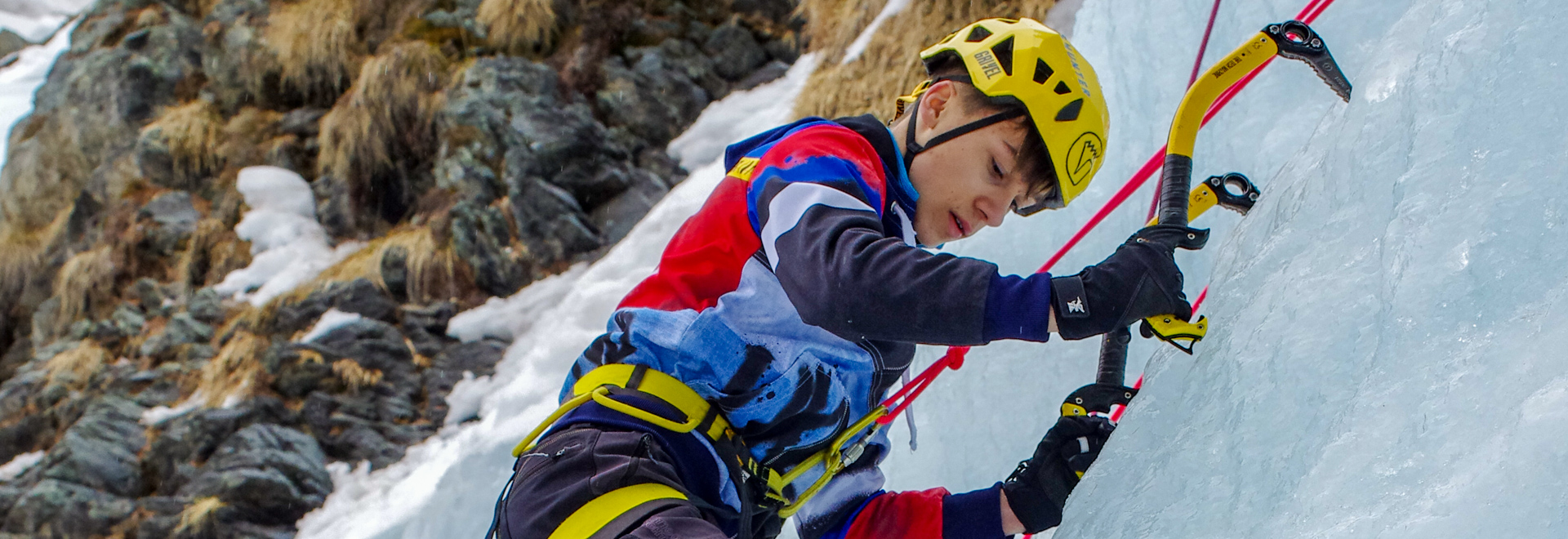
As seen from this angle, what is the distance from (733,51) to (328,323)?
117 inches

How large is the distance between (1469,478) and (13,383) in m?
8.17

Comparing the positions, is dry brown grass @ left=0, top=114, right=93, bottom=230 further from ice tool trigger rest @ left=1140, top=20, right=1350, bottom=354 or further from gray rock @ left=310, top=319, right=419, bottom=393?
ice tool trigger rest @ left=1140, top=20, right=1350, bottom=354

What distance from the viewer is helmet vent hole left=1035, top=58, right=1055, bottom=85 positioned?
54.1 inches

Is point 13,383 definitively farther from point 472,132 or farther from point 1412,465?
point 1412,465

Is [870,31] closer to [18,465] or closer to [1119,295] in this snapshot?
[1119,295]

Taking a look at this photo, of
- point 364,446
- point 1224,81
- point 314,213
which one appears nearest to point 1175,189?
point 1224,81

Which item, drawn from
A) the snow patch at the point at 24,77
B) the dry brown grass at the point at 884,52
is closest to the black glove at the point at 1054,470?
the dry brown grass at the point at 884,52

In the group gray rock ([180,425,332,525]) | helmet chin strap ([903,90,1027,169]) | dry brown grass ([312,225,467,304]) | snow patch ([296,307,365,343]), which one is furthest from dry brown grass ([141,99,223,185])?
helmet chin strap ([903,90,1027,169])

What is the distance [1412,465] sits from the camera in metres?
0.74

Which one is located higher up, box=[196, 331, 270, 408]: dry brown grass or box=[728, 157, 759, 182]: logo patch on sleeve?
box=[728, 157, 759, 182]: logo patch on sleeve

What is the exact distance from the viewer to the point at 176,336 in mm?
6422

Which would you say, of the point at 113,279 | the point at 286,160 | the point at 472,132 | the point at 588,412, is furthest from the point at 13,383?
the point at 588,412

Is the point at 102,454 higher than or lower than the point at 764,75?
higher

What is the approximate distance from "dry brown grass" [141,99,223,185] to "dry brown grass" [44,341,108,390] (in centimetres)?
137
